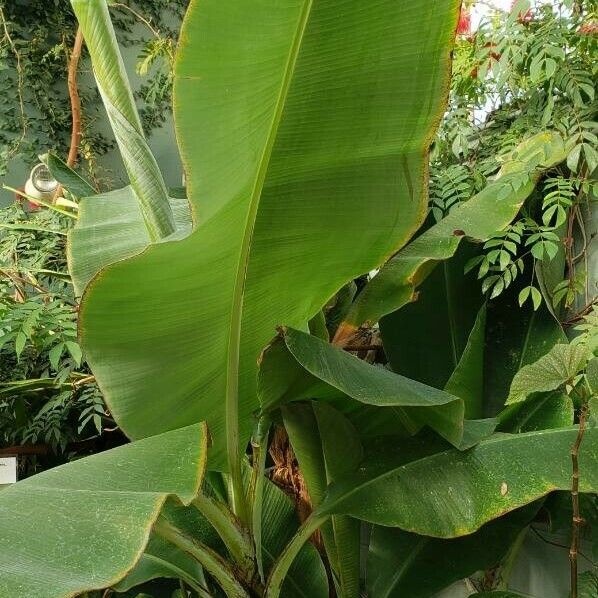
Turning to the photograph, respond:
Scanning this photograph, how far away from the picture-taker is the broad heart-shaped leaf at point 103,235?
1021mm

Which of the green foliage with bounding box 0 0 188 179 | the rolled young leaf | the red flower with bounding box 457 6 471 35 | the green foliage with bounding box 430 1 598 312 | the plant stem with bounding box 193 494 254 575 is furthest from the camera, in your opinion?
the green foliage with bounding box 0 0 188 179

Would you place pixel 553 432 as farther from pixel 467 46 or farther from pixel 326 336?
pixel 467 46

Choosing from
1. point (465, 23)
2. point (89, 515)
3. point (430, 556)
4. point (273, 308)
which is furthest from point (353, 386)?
point (465, 23)

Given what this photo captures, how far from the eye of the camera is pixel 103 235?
1.06m

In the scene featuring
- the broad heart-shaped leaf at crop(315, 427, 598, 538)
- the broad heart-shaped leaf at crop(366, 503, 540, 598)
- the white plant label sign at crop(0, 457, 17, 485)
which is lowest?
the broad heart-shaped leaf at crop(366, 503, 540, 598)

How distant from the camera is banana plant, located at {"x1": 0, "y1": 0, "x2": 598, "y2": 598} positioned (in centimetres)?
59

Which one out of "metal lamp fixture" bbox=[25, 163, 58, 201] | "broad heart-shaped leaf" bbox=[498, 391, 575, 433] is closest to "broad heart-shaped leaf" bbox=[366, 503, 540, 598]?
"broad heart-shaped leaf" bbox=[498, 391, 575, 433]

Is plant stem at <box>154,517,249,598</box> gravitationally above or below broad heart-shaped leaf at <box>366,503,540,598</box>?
above

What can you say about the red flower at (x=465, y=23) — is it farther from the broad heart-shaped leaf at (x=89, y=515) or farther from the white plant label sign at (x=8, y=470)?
the white plant label sign at (x=8, y=470)

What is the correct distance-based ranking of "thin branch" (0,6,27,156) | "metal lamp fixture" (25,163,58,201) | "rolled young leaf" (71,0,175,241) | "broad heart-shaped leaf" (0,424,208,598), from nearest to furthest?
"broad heart-shaped leaf" (0,424,208,598) < "rolled young leaf" (71,0,175,241) < "metal lamp fixture" (25,163,58,201) < "thin branch" (0,6,27,156)

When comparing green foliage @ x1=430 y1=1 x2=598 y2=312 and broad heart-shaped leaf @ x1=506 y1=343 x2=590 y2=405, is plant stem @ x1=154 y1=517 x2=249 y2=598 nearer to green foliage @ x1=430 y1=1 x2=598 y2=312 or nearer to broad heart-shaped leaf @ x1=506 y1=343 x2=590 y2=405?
broad heart-shaped leaf @ x1=506 y1=343 x2=590 y2=405

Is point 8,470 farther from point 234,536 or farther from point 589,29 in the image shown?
point 589,29

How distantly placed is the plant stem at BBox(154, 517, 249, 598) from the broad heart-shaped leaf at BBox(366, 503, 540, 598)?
23 cm

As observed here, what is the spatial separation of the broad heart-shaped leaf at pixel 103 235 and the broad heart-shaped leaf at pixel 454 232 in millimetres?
302
